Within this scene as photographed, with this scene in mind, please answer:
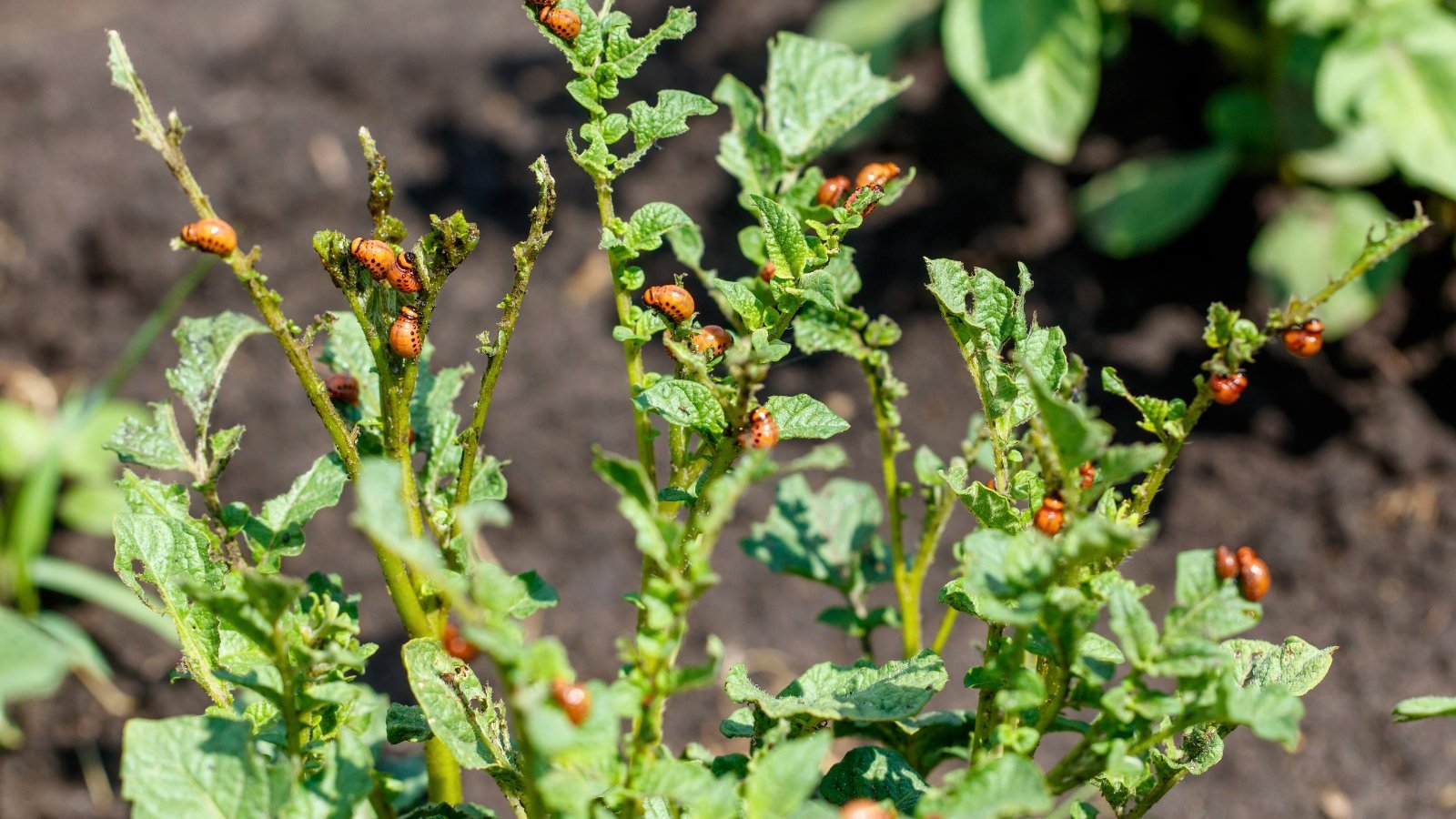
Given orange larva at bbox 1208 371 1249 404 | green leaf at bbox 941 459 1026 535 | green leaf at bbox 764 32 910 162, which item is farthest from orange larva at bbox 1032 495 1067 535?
green leaf at bbox 764 32 910 162

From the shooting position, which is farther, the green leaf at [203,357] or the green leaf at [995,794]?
the green leaf at [203,357]

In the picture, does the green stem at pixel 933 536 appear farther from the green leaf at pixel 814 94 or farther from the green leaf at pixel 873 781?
the green leaf at pixel 814 94

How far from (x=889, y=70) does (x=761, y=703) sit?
2.97m

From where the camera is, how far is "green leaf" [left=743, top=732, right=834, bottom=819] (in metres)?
0.79

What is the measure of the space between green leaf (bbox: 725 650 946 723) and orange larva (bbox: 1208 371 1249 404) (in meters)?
0.32

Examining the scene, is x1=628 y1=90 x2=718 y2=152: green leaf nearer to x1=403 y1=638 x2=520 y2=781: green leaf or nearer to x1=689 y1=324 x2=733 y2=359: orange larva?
x1=689 y1=324 x2=733 y2=359: orange larva

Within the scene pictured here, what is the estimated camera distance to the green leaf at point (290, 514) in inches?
45.3

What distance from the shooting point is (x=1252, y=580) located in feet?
3.13

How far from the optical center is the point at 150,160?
147 inches

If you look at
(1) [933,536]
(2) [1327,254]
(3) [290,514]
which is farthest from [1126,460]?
(2) [1327,254]

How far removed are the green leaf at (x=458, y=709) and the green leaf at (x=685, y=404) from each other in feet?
0.95

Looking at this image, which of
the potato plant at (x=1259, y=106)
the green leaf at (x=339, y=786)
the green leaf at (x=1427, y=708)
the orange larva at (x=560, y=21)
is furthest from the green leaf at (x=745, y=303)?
the potato plant at (x=1259, y=106)

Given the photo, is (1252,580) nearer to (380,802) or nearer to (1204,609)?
(1204,609)

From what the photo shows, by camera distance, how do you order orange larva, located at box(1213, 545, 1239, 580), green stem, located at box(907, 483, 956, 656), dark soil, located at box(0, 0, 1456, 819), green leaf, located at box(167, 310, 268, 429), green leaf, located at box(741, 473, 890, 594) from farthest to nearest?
1. dark soil, located at box(0, 0, 1456, 819)
2. green leaf, located at box(741, 473, 890, 594)
3. green stem, located at box(907, 483, 956, 656)
4. green leaf, located at box(167, 310, 268, 429)
5. orange larva, located at box(1213, 545, 1239, 580)
